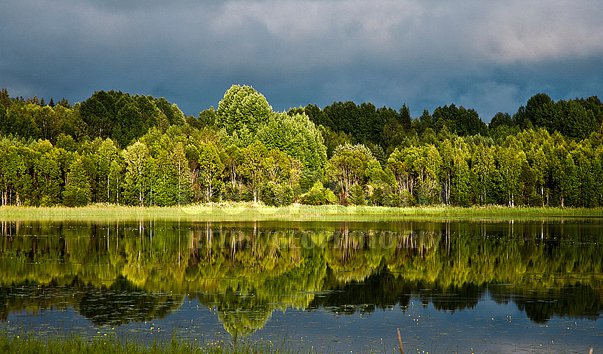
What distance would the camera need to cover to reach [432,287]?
31859 mm

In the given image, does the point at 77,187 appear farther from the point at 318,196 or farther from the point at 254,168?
the point at 318,196

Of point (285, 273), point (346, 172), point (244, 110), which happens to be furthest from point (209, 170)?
point (285, 273)

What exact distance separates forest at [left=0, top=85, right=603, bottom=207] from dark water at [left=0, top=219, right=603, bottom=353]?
5121 cm

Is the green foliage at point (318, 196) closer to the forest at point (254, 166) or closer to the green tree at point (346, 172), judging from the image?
the forest at point (254, 166)

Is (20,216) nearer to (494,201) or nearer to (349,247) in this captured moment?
(349,247)

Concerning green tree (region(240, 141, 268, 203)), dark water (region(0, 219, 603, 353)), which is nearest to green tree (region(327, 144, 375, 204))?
green tree (region(240, 141, 268, 203))

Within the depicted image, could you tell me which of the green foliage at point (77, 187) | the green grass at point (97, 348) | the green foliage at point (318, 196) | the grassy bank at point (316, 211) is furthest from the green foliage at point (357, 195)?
the green grass at point (97, 348)

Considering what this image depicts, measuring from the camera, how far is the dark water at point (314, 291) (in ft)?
71.6

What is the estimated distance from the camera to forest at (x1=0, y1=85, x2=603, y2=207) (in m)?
104

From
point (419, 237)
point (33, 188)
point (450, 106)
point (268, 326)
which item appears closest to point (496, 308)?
point (268, 326)

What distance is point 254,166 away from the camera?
113 metres

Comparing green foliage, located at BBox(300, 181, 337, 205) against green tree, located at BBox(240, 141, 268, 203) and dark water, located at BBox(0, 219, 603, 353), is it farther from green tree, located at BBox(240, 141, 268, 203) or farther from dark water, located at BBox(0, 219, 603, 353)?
dark water, located at BBox(0, 219, 603, 353)

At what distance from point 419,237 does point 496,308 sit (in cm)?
3038

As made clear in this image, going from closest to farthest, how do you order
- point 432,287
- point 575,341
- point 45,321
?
point 575,341 < point 45,321 < point 432,287
